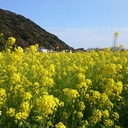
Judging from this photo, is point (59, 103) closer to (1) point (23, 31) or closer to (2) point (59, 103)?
(2) point (59, 103)

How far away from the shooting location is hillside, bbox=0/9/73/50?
27.9 m

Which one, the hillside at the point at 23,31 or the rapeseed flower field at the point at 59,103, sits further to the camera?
the hillside at the point at 23,31

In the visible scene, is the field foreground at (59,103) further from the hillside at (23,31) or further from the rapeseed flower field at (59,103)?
the hillside at (23,31)

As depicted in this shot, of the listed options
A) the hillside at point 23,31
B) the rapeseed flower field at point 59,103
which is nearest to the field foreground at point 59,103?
the rapeseed flower field at point 59,103

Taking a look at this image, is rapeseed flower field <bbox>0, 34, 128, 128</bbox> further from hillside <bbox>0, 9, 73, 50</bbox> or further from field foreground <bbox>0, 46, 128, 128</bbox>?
hillside <bbox>0, 9, 73, 50</bbox>

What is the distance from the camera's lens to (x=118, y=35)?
897cm

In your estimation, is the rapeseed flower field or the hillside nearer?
the rapeseed flower field

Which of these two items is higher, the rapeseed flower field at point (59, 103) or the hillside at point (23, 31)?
the hillside at point (23, 31)

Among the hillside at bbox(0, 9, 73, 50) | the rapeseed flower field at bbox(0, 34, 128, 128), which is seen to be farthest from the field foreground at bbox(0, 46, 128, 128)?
the hillside at bbox(0, 9, 73, 50)

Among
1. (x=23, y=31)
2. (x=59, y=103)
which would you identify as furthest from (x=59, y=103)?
(x=23, y=31)

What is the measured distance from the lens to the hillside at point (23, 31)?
27884 millimetres

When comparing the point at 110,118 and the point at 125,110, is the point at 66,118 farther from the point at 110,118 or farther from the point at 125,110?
the point at 125,110

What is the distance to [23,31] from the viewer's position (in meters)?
30.7

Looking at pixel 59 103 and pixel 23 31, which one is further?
pixel 23 31
